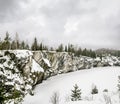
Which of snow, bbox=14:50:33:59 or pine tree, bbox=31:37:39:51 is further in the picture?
pine tree, bbox=31:37:39:51

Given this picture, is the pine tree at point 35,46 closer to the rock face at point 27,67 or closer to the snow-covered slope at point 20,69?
the rock face at point 27,67

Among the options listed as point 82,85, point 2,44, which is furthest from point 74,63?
point 2,44

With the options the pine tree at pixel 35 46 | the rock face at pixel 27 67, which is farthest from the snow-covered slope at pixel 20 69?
the pine tree at pixel 35 46

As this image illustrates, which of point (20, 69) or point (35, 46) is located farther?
point (35, 46)

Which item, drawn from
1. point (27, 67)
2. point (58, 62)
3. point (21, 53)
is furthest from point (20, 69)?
point (58, 62)

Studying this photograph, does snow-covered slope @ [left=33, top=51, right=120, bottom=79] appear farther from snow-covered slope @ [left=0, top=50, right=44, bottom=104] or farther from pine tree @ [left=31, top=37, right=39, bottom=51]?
pine tree @ [left=31, top=37, right=39, bottom=51]

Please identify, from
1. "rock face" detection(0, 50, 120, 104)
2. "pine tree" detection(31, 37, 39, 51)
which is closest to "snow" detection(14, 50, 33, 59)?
"rock face" detection(0, 50, 120, 104)

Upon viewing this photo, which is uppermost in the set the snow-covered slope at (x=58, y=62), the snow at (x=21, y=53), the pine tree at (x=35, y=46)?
the pine tree at (x=35, y=46)

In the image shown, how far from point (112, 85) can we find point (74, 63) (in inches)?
2100

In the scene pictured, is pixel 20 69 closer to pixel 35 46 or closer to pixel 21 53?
pixel 21 53

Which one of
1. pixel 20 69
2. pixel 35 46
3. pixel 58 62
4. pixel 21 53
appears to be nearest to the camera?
pixel 20 69

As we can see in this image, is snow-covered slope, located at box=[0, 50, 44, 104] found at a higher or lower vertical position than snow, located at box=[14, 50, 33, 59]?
lower

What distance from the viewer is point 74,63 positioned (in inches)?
4503

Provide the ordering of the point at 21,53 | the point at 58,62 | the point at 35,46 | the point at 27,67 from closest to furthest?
the point at 21,53 < the point at 27,67 < the point at 35,46 < the point at 58,62
